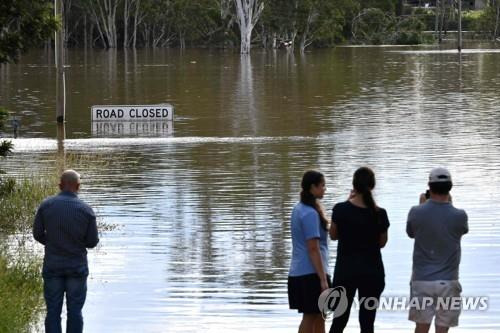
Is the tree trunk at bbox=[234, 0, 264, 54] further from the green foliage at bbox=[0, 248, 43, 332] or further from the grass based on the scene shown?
the green foliage at bbox=[0, 248, 43, 332]

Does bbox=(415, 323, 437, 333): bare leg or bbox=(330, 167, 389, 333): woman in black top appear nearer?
bbox=(415, 323, 437, 333): bare leg

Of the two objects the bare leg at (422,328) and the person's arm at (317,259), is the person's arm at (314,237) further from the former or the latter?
the bare leg at (422,328)

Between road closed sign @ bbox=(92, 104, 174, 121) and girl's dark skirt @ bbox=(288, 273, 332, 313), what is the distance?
2590 centimetres

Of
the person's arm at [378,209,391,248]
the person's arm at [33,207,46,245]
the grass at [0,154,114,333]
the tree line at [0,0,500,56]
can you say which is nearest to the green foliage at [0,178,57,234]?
the grass at [0,154,114,333]

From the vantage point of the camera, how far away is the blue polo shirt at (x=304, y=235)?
8.76 m

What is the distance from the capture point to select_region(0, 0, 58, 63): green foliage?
51.2 ft

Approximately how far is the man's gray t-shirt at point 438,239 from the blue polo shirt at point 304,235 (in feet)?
2.39

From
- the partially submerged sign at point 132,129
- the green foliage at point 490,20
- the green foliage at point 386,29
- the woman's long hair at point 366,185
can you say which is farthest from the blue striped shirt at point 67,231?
the green foliage at point 490,20

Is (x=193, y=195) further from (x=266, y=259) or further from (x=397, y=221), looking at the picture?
(x=266, y=259)

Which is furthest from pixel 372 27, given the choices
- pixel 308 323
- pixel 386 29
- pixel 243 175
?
pixel 308 323

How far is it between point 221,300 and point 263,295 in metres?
0.45

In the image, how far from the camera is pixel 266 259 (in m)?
14.0

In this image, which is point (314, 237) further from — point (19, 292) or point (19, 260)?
point (19, 260)

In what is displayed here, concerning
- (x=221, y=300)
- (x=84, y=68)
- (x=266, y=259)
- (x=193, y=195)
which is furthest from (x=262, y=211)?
(x=84, y=68)
